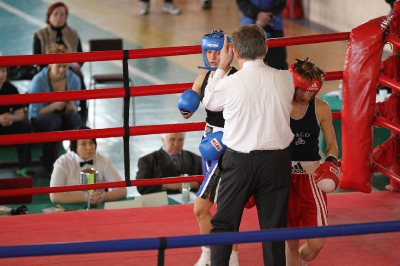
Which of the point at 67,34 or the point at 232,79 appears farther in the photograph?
the point at 67,34

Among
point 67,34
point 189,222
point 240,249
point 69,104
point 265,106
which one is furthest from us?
point 67,34

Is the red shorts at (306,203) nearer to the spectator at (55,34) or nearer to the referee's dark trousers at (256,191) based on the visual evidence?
the referee's dark trousers at (256,191)

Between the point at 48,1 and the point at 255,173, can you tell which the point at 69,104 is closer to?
the point at 255,173

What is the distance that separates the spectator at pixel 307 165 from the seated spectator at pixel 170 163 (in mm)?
3293

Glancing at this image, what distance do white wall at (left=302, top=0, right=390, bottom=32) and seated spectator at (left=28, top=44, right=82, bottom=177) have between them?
19.7 ft

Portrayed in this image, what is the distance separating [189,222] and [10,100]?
1.30 meters

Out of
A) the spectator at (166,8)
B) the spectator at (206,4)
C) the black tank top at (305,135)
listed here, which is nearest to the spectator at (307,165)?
the black tank top at (305,135)

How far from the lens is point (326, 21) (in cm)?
1447

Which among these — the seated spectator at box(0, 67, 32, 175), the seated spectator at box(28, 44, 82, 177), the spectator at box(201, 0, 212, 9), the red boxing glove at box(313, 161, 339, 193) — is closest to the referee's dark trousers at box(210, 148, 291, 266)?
the red boxing glove at box(313, 161, 339, 193)

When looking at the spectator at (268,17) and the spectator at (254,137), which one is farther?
the spectator at (268,17)

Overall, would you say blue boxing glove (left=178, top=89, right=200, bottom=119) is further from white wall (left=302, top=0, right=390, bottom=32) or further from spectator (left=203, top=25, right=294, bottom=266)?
white wall (left=302, top=0, right=390, bottom=32)

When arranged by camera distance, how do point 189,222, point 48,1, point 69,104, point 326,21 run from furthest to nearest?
point 48,1
point 326,21
point 69,104
point 189,222

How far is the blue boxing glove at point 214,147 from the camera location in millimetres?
3879

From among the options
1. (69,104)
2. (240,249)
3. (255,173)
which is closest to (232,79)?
(255,173)
